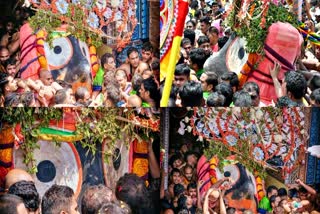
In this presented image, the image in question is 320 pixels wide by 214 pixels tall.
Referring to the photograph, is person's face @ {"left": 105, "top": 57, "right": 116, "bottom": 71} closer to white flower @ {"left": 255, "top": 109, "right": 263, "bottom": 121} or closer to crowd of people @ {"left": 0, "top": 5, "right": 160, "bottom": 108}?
crowd of people @ {"left": 0, "top": 5, "right": 160, "bottom": 108}

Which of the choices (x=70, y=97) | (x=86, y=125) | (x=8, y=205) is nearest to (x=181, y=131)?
(x=86, y=125)

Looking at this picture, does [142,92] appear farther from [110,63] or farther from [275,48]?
[275,48]

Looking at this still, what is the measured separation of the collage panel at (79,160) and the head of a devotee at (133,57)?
23 cm

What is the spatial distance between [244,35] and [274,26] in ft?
0.55

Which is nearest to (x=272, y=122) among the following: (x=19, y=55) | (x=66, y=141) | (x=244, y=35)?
A: (x=244, y=35)

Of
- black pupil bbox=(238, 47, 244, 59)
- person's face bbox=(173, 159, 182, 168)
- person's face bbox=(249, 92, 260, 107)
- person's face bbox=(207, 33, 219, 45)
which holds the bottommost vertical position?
person's face bbox=(173, 159, 182, 168)

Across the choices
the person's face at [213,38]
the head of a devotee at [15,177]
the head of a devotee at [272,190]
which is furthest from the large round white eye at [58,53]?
the head of a devotee at [272,190]

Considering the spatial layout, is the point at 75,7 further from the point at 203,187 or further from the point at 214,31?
the point at 203,187

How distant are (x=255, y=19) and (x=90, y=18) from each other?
2.79 feet

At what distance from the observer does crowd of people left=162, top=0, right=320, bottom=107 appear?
9.73ft

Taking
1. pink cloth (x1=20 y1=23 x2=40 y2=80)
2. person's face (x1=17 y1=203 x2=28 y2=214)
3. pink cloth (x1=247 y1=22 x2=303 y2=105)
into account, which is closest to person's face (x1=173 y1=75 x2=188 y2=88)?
pink cloth (x1=247 y1=22 x2=303 y2=105)

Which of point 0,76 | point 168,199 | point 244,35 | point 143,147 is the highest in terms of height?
point 244,35

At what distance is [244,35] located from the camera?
3.06 metres

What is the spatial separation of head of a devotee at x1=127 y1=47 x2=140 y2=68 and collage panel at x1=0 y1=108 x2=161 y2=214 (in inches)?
9.1
